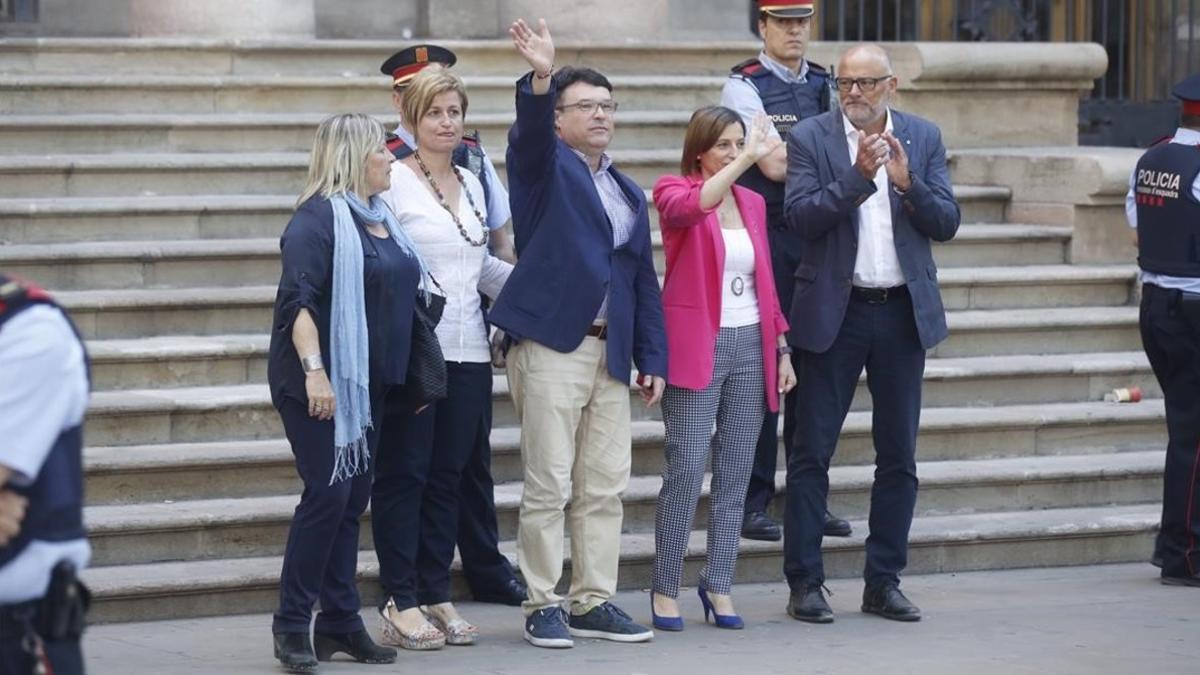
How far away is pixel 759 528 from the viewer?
28.8ft

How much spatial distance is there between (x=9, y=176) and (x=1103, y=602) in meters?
5.28

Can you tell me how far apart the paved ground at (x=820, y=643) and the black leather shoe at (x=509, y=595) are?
43 mm

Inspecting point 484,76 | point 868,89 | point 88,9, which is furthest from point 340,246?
point 88,9

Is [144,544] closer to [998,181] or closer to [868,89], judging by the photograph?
[868,89]

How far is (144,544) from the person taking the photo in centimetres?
807

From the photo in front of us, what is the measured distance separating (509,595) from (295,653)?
1.34 metres

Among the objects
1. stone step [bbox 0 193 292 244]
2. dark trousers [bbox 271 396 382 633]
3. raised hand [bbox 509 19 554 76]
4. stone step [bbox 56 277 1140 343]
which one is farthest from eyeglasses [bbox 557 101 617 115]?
stone step [bbox 0 193 292 244]

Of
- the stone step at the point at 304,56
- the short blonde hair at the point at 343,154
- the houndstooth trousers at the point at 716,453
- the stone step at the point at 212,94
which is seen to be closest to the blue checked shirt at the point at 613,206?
the houndstooth trousers at the point at 716,453

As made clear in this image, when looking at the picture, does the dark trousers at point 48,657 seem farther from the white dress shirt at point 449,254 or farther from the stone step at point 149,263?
the stone step at point 149,263

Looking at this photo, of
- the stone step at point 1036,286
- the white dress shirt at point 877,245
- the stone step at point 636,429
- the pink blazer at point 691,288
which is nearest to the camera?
the pink blazer at point 691,288

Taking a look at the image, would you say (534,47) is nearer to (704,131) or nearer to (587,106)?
(587,106)

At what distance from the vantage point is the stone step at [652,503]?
8.07 m

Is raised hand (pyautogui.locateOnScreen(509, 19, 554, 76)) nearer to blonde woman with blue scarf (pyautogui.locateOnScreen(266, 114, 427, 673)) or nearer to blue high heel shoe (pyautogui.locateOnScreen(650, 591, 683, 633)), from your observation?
blonde woman with blue scarf (pyautogui.locateOnScreen(266, 114, 427, 673))

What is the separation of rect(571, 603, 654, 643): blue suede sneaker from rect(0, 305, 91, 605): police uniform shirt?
11.3 feet
